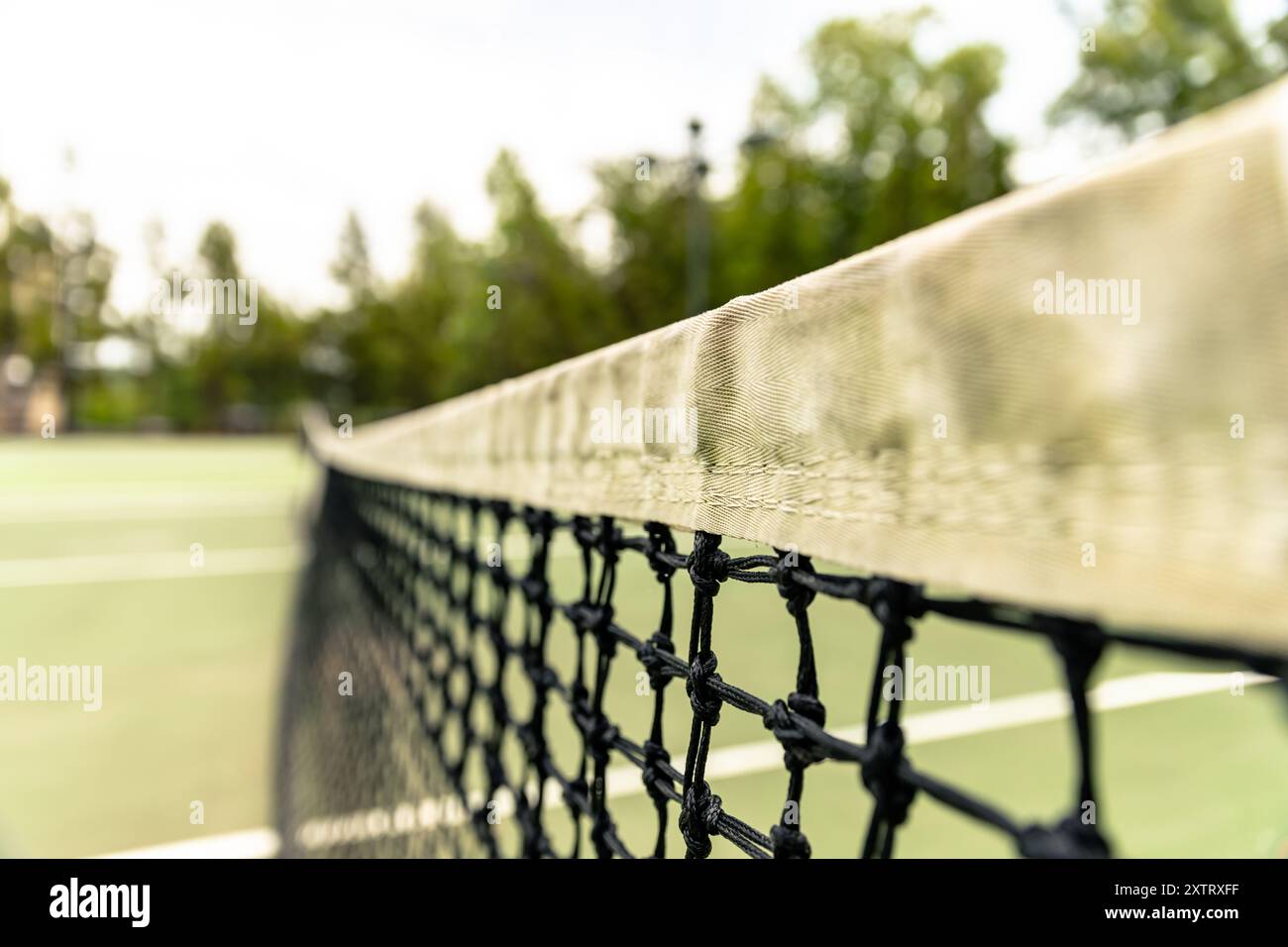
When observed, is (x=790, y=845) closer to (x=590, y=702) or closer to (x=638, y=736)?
(x=590, y=702)

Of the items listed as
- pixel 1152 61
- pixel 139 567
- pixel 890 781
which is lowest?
pixel 139 567

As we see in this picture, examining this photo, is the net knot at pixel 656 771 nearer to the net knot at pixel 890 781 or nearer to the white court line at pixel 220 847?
the net knot at pixel 890 781

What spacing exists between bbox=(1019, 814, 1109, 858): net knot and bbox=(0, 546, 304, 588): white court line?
8626 mm

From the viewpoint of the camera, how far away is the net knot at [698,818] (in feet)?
2.36

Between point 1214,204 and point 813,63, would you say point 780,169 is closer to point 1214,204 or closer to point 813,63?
point 813,63

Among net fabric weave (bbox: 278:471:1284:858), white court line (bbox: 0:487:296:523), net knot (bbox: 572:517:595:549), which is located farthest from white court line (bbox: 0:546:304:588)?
net knot (bbox: 572:517:595:549)

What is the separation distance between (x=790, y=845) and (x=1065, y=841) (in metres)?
0.24

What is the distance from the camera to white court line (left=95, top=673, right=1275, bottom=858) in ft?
11.3

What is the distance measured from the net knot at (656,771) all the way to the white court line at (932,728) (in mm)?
1846

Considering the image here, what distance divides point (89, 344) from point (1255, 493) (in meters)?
43.5

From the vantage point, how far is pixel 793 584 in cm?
59

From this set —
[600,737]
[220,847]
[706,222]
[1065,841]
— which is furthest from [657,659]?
[706,222]

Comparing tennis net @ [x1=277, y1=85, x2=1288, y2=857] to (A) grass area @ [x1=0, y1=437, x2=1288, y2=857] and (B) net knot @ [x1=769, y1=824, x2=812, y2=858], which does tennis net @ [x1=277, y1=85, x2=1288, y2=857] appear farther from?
(A) grass area @ [x1=0, y1=437, x2=1288, y2=857]
